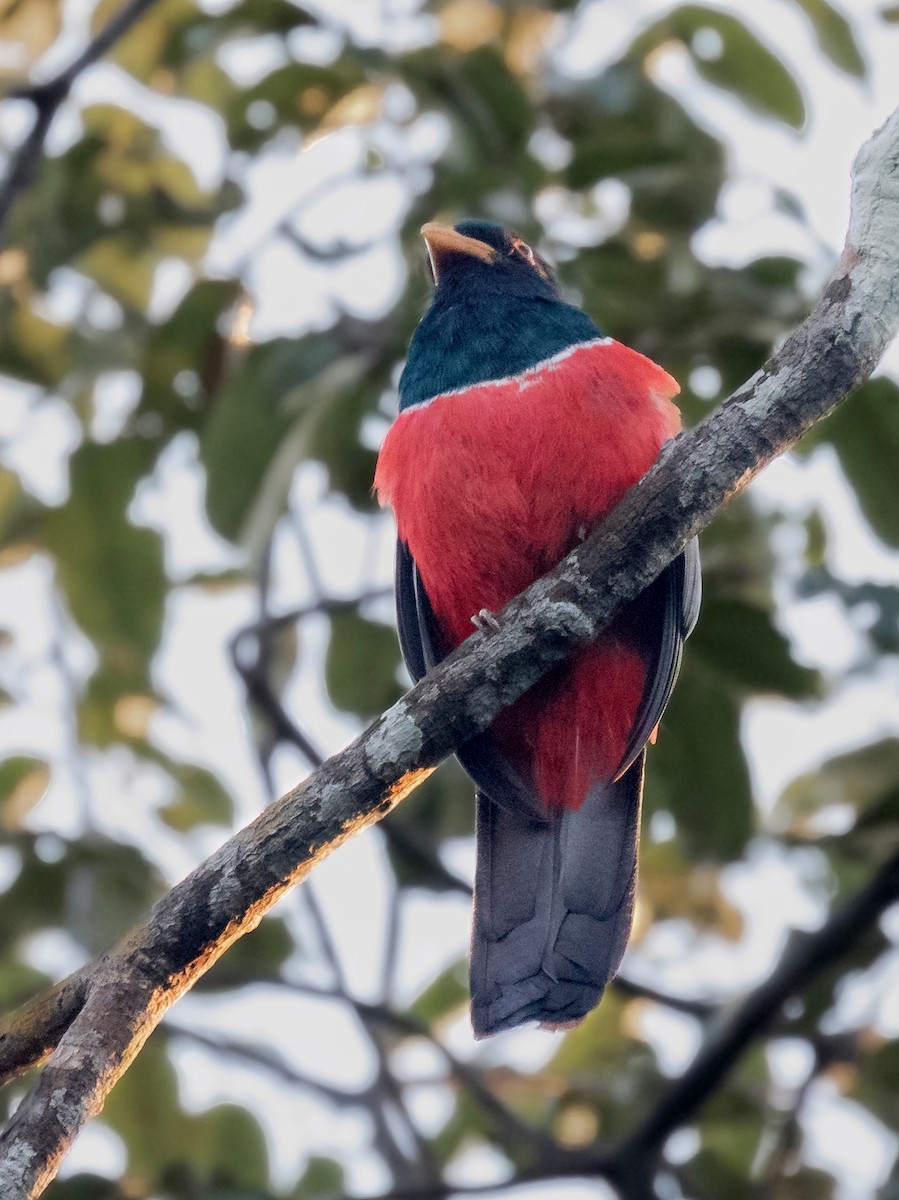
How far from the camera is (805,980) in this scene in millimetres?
3264

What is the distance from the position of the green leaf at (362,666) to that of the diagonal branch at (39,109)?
1.35m

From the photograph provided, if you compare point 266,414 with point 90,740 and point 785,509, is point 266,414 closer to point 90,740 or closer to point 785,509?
point 90,740

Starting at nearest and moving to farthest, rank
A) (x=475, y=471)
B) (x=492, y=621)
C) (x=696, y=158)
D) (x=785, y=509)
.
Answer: (x=492, y=621), (x=475, y=471), (x=696, y=158), (x=785, y=509)

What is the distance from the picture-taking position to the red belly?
3129mm

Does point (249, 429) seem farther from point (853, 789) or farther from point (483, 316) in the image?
point (853, 789)

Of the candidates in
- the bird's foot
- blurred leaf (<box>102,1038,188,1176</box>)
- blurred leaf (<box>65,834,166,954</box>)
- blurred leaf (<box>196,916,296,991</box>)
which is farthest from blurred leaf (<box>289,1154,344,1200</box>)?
the bird's foot

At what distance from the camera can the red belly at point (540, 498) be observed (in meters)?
3.13

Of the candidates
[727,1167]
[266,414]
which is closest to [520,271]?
[266,414]

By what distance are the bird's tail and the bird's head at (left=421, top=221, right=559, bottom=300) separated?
1.25 m

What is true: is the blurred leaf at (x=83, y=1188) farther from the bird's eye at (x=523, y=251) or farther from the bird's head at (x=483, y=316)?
the bird's eye at (x=523, y=251)

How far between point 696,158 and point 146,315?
1.57 m

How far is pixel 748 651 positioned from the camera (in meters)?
3.30

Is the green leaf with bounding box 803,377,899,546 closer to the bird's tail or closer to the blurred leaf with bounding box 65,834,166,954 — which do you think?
the bird's tail

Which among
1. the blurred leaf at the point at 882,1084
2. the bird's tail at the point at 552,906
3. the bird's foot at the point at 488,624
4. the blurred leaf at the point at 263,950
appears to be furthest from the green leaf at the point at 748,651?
the blurred leaf at the point at 263,950
